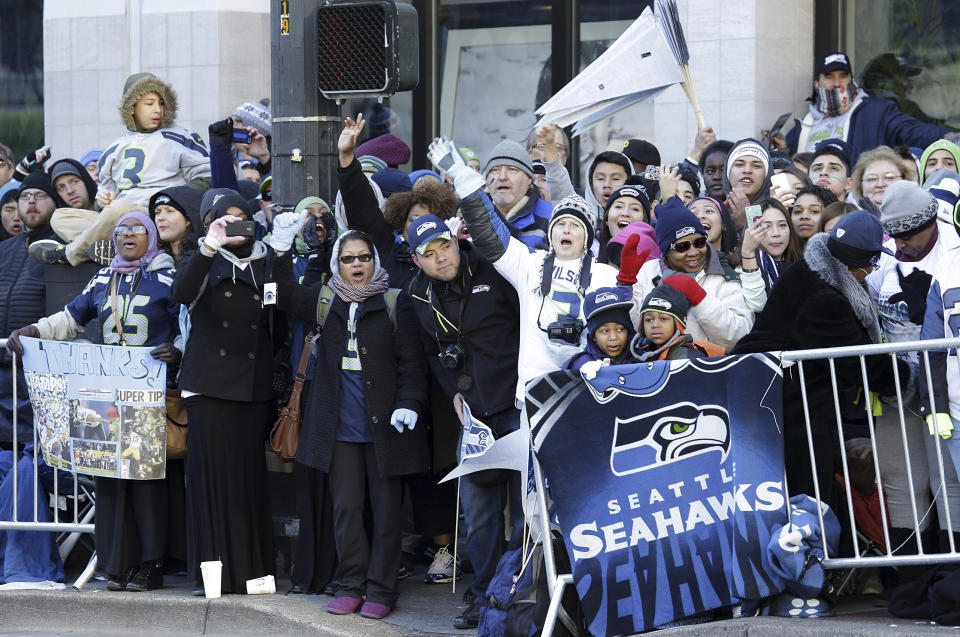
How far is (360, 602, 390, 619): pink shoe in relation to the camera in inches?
336

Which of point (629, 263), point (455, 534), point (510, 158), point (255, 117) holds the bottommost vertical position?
point (455, 534)

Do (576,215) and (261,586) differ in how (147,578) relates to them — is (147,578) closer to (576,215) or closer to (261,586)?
(261,586)

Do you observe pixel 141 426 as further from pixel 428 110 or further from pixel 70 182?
pixel 428 110

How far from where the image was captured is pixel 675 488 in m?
7.59

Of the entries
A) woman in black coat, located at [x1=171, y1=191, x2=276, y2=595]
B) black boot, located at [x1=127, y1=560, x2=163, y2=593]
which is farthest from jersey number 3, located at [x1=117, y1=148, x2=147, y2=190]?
black boot, located at [x1=127, y1=560, x2=163, y2=593]

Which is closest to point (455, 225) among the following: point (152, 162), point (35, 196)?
point (152, 162)

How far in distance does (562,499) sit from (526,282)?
1233mm

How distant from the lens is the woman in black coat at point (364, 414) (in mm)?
8711

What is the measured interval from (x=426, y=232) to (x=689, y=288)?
146 centimetres

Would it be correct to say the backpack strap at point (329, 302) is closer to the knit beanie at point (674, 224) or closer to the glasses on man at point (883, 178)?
the knit beanie at point (674, 224)

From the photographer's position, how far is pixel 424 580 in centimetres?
943

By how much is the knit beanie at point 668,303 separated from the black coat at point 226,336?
2349 millimetres

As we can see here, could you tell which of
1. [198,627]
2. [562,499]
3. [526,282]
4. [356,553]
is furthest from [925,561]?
[198,627]

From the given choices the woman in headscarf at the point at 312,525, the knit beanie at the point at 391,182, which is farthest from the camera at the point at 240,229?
the knit beanie at the point at 391,182
